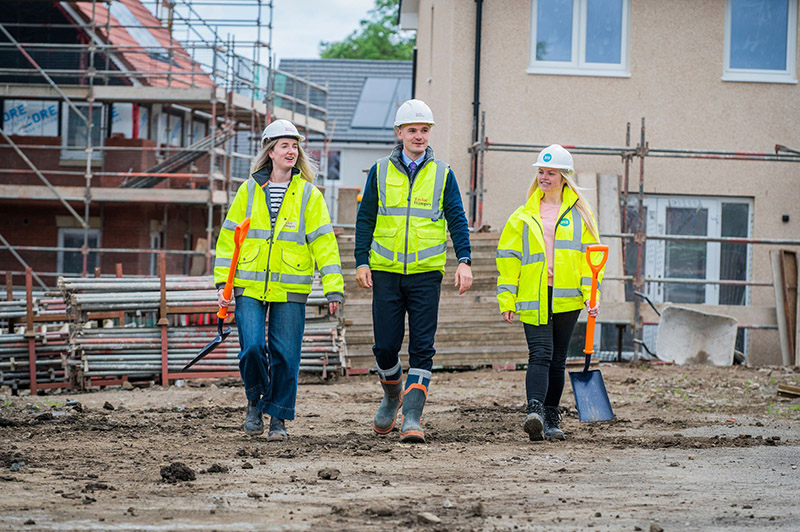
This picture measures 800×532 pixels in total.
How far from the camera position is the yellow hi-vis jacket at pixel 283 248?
7.02 metres

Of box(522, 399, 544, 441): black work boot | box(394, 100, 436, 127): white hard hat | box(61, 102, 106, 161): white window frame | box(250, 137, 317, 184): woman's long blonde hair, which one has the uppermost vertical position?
box(61, 102, 106, 161): white window frame

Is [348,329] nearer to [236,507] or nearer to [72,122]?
[236,507]

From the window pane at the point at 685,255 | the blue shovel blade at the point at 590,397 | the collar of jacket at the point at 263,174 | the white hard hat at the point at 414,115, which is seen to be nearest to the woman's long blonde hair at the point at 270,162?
the collar of jacket at the point at 263,174

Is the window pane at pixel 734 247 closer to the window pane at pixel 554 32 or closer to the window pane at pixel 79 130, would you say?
the window pane at pixel 554 32

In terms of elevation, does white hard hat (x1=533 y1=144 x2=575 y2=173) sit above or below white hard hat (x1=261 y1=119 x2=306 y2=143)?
below

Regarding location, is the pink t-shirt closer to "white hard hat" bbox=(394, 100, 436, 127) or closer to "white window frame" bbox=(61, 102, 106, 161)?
"white hard hat" bbox=(394, 100, 436, 127)

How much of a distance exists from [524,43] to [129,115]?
1358cm

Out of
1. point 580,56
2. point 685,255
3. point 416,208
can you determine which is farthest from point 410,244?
point 685,255

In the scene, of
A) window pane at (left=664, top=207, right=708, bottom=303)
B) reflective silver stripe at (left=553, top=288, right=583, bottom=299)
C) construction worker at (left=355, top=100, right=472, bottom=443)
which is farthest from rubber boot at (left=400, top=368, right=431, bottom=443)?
window pane at (left=664, top=207, right=708, bottom=303)

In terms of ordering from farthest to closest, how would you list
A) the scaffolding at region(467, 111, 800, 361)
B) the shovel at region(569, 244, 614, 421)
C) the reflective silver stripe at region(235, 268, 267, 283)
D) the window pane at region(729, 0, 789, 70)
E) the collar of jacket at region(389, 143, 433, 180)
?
the window pane at region(729, 0, 789, 70) → the scaffolding at region(467, 111, 800, 361) → the shovel at region(569, 244, 614, 421) → the collar of jacket at region(389, 143, 433, 180) → the reflective silver stripe at region(235, 268, 267, 283)

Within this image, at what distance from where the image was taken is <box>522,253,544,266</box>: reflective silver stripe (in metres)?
7.37

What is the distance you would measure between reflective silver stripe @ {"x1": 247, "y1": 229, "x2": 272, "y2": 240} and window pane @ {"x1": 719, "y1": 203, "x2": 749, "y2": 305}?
11156 millimetres

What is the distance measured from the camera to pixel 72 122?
27062 millimetres

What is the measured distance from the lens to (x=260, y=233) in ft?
23.2
